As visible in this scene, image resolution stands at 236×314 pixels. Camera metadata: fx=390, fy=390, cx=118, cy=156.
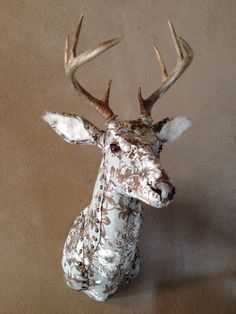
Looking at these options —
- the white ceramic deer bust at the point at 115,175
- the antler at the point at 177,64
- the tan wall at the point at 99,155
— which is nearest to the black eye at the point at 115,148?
the white ceramic deer bust at the point at 115,175

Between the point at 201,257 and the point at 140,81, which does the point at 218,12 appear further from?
the point at 201,257

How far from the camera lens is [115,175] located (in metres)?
1.12

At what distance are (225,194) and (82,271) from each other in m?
0.79

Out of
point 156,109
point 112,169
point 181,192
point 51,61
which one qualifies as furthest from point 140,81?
point 112,169

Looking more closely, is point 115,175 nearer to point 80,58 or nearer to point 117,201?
point 117,201

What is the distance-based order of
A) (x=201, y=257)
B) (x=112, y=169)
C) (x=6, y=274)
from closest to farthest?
(x=112, y=169)
(x=6, y=274)
(x=201, y=257)

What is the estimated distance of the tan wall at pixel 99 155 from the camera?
157 cm

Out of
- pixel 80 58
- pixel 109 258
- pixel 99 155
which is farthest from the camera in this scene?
pixel 99 155

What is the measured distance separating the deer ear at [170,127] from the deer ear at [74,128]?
0.63 feet

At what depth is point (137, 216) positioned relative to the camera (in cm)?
117

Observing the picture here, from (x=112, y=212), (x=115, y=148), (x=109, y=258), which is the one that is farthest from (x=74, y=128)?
(x=109, y=258)

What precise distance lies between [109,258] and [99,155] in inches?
22.5

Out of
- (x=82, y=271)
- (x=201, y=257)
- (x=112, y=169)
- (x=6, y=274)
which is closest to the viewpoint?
(x=112, y=169)

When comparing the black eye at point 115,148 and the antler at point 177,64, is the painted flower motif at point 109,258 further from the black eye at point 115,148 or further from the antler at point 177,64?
the antler at point 177,64
